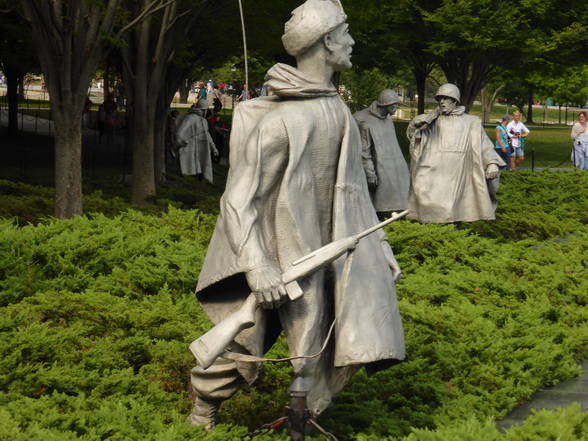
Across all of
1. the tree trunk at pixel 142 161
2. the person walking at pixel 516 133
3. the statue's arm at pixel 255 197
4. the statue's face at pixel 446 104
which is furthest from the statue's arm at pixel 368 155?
the person walking at pixel 516 133

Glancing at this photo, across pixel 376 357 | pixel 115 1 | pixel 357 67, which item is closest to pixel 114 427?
pixel 376 357

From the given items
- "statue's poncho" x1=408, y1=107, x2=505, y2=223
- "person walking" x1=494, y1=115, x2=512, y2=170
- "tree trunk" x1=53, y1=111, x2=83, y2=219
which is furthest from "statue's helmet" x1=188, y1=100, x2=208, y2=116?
"statue's poncho" x1=408, y1=107, x2=505, y2=223

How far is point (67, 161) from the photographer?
15383 mm

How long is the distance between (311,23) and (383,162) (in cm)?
1045

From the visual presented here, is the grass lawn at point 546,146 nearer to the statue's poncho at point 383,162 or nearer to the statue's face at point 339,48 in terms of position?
the statue's poncho at point 383,162

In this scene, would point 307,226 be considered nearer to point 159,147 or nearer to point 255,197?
point 255,197

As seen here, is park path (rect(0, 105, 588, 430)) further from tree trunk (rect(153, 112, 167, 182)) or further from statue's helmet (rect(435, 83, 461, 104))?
tree trunk (rect(153, 112, 167, 182))

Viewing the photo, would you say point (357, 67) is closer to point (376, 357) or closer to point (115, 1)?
point (115, 1)

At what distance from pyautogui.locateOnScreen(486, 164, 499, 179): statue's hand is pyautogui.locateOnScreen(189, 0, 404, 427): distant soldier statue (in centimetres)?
869

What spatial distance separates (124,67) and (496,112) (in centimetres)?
6789

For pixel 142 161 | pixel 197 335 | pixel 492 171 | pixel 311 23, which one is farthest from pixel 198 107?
pixel 311 23

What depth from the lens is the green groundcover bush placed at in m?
6.45

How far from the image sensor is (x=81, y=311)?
8.84 m

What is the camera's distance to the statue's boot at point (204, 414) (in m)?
6.20
